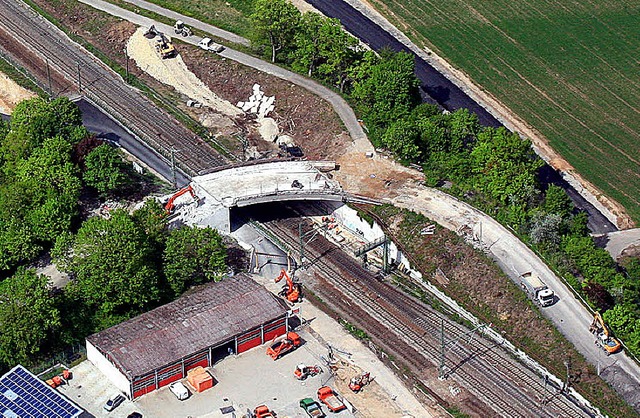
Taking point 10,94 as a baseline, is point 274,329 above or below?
below

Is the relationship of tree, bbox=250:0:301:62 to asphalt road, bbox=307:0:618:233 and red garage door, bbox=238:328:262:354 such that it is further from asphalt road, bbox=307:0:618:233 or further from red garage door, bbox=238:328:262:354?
red garage door, bbox=238:328:262:354

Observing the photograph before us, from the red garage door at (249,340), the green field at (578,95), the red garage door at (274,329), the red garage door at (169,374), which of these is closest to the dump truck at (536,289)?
the green field at (578,95)

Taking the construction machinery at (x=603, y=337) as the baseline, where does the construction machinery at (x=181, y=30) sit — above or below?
above

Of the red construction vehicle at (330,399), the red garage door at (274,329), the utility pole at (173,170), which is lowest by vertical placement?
the red construction vehicle at (330,399)

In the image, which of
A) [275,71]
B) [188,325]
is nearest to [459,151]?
[275,71]

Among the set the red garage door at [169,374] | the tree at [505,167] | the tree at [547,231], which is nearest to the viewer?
the red garage door at [169,374]

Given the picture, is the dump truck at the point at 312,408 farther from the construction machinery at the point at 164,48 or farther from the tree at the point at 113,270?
the construction machinery at the point at 164,48

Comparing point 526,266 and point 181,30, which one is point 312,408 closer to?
point 526,266
